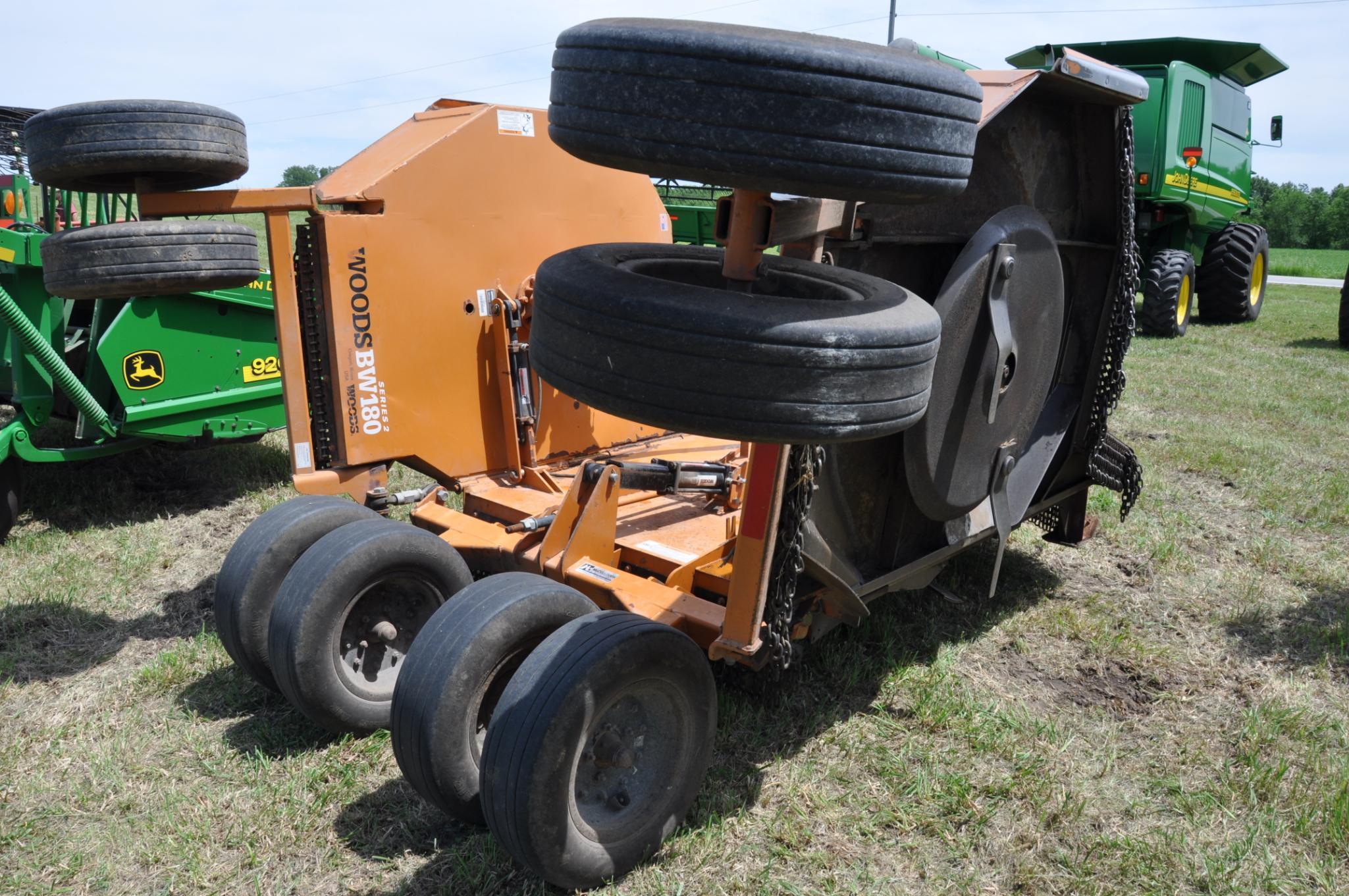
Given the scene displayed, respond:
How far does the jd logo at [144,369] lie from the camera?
5734 millimetres

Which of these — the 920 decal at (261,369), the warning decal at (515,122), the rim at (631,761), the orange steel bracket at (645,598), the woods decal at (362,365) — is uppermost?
the warning decal at (515,122)

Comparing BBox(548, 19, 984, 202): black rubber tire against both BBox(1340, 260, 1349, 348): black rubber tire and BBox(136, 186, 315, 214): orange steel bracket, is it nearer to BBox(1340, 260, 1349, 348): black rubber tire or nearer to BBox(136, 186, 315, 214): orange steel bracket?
BBox(136, 186, 315, 214): orange steel bracket

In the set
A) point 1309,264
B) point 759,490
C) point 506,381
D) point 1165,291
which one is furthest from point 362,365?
point 1309,264

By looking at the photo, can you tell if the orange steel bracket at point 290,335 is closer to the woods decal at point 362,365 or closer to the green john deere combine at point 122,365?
the woods decal at point 362,365

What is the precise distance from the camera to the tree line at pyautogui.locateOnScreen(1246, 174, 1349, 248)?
5672 cm

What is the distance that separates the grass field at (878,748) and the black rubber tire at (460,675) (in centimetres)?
22

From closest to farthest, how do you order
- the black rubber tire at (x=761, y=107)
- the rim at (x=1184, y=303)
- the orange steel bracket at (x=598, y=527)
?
the black rubber tire at (x=761, y=107), the orange steel bracket at (x=598, y=527), the rim at (x=1184, y=303)

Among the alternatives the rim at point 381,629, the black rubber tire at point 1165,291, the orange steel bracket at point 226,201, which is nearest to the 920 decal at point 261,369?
the orange steel bracket at point 226,201

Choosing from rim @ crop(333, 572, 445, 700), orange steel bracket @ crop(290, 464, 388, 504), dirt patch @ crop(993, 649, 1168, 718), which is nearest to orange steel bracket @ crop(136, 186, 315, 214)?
orange steel bracket @ crop(290, 464, 388, 504)

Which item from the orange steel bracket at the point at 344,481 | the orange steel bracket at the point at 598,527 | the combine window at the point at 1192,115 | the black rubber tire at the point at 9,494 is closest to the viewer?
the orange steel bracket at the point at 598,527

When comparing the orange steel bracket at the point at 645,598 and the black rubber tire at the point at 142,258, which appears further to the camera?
the black rubber tire at the point at 142,258

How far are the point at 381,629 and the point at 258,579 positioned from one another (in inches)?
18.6

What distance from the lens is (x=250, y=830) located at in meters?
3.02

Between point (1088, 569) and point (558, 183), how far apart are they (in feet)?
10.8
